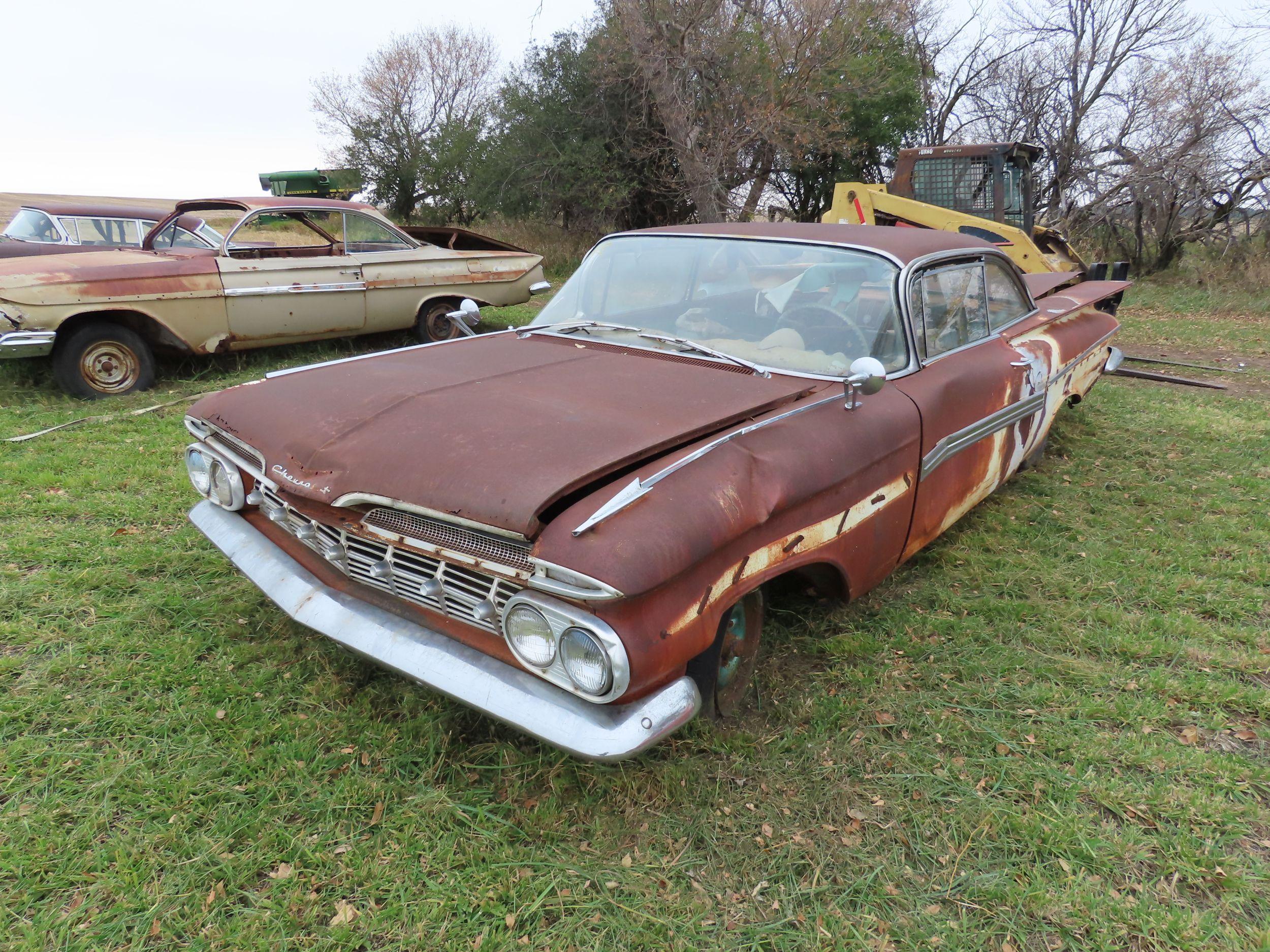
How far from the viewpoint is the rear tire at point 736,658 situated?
7.86 feet

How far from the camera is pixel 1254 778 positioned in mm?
2387

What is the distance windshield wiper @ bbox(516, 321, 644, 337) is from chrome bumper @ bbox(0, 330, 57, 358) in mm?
4105

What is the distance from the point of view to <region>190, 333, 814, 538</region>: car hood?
2068 mm

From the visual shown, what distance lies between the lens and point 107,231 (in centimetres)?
860

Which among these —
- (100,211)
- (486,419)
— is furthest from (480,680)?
(100,211)

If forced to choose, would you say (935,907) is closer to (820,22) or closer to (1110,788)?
(1110,788)

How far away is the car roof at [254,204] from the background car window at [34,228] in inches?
98.9

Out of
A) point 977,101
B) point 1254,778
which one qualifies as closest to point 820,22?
point 977,101

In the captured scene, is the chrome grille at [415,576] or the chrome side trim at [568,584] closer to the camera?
the chrome side trim at [568,584]

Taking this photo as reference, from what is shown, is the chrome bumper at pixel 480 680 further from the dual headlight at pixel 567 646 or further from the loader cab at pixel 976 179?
the loader cab at pixel 976 179

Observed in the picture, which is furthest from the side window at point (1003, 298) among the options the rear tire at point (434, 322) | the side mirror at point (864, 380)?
the rear tire at point (434, 322)

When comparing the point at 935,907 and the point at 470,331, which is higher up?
the point at 470,331

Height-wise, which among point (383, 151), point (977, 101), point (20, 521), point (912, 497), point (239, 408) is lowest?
point (20, 521)

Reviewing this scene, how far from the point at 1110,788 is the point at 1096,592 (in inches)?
51.2
